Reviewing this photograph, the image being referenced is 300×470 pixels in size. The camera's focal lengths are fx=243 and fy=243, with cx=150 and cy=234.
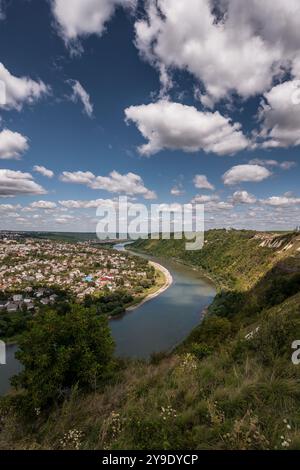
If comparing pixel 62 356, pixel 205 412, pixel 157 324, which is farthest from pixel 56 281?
pixel 205 412

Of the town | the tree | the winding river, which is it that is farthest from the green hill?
the town

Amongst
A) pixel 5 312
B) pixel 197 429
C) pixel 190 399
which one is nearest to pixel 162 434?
pixel 197 429

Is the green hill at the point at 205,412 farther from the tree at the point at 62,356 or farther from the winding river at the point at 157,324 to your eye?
the winding river at the point at 157,324

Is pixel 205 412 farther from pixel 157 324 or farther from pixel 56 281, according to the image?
pixel 56 281

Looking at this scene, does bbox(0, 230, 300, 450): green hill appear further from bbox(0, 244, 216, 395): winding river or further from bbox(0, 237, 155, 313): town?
bbox(0, 237, 155, 313): town

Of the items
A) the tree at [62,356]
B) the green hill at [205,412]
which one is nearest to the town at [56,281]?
the tree at [62,356]
